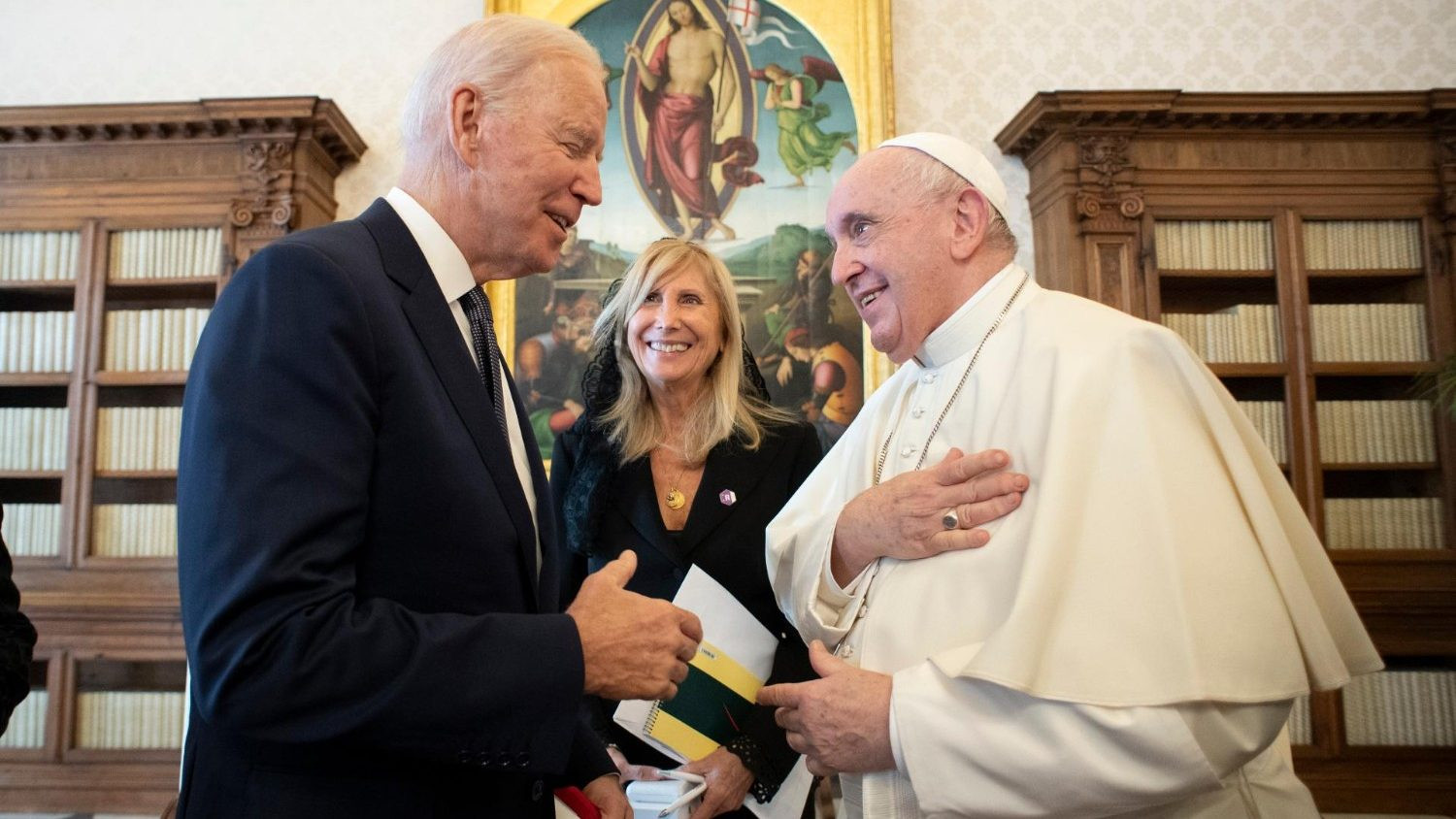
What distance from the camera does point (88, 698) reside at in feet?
15.7

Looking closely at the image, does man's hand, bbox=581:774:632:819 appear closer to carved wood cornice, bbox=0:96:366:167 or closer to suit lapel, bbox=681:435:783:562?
suit lapel, bbox=681:435:783:562

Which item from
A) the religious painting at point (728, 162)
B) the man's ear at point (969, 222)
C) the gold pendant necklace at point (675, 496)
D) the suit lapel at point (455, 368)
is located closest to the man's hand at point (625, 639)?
the suit lapel at point (455, 368)

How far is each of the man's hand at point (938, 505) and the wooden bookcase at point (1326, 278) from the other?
3592mm

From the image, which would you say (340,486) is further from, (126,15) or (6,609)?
(126,15)

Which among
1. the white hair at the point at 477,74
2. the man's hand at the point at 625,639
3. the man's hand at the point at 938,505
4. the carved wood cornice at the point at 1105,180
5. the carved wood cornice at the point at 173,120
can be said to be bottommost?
the man's hand at the point at 625,639

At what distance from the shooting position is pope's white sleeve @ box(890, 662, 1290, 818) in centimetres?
131

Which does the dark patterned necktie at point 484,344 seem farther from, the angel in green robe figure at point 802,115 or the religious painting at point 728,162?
the angel in green robe figure at point 802,115

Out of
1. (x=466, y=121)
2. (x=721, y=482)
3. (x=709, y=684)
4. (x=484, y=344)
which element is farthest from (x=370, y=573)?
(x=721, y=482)

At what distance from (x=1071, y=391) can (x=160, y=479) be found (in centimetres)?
503

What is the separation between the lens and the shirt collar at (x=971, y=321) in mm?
1830

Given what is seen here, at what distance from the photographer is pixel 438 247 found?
1.45 metres

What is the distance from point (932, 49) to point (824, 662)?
15.3 ft

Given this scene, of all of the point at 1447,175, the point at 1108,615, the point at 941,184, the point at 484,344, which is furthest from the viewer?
the point at 1447,175

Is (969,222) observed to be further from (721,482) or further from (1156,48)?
(1156,48)
